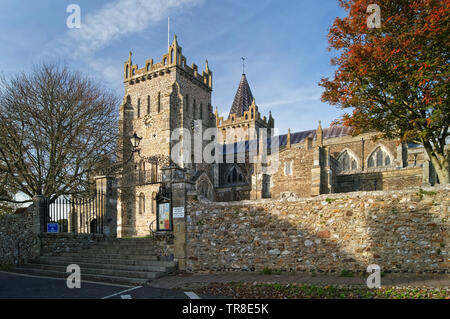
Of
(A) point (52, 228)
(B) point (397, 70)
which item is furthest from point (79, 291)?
(B) point (397, 70)

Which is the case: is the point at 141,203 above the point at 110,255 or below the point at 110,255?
above

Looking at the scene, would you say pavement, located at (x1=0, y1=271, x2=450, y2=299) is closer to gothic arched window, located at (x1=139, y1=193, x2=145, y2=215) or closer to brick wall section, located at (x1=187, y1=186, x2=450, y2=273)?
brick wall section, located at (x1=187, y1=186, x2=450, y2=273)

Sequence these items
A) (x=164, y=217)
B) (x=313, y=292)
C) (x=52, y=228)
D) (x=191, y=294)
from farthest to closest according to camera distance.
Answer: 1. (x=52, y=228)
2. (x=164, y=217)
3. (x=191, y=294)
4. (x=313, y=292)

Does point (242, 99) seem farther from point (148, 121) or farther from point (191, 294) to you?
point (191, 294)

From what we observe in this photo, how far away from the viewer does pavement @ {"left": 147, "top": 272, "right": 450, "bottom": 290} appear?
8.33m

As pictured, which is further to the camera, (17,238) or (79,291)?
(17,238)

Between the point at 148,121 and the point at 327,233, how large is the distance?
29394mm

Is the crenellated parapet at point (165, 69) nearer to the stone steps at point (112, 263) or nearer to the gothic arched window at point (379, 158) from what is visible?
the gothic arched window at point (379, 158)

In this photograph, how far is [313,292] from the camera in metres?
7.71

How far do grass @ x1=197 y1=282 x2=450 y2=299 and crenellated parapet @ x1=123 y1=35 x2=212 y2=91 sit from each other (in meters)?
31.1

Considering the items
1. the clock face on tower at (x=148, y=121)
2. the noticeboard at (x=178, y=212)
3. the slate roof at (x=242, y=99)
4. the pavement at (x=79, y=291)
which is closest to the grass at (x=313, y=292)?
the pavement at (x=79, y=291)

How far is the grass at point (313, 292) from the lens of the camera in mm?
7109

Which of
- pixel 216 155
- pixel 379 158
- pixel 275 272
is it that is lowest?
pixel 275 272

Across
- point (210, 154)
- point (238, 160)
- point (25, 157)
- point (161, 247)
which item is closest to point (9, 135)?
point (25, 157)
